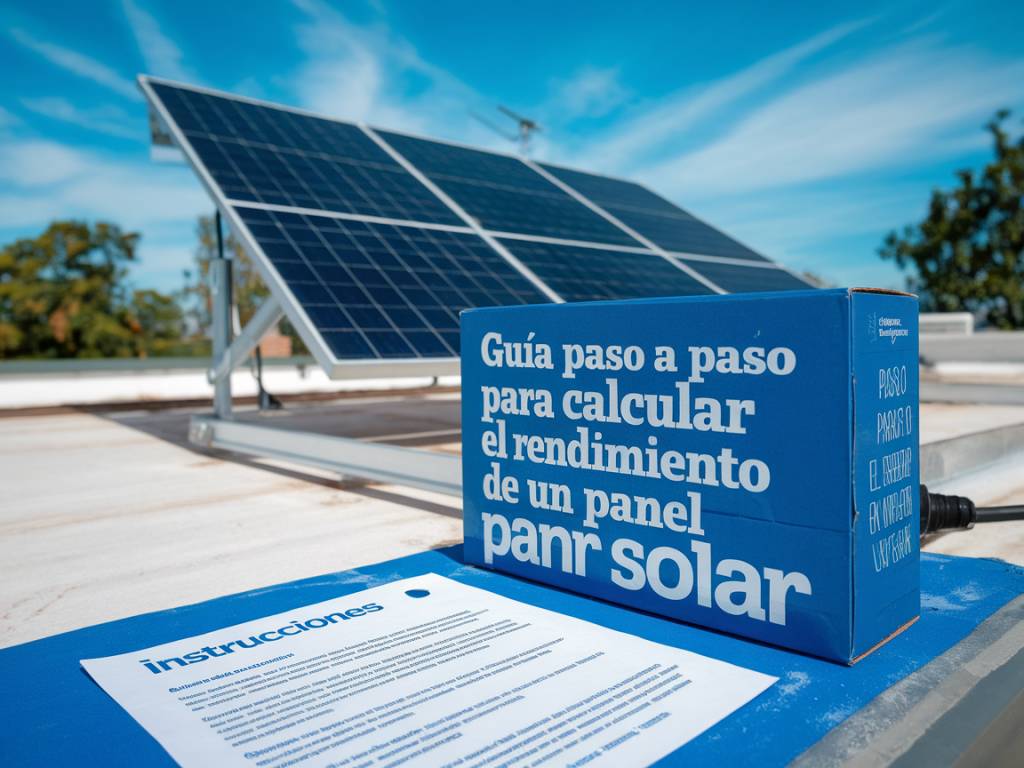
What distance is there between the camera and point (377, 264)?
21.0ft

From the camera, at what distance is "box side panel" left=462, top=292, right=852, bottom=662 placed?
2240mm

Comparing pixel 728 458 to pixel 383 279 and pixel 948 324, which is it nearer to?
pixel 383 279

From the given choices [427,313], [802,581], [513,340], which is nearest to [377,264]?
[427,313]

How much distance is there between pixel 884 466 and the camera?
2.38m

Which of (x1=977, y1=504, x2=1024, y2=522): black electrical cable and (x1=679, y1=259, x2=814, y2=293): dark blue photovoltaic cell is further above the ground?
(x1=679, y1=259, x2=814, y2=293): dark blue photovoltaic cell

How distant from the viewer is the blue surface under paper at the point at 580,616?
1.85 m

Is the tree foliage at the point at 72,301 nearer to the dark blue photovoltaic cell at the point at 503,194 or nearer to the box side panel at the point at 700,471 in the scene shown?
the dark blue photovoltaic cell at the point at 503,194

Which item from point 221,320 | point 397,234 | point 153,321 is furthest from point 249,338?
point 153,321

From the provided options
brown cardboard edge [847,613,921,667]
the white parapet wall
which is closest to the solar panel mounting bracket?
brown cardboard edge [847,613,921,667]

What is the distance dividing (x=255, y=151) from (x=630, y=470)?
21.2ft

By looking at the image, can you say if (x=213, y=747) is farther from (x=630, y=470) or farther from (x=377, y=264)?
(x=377, y=264)

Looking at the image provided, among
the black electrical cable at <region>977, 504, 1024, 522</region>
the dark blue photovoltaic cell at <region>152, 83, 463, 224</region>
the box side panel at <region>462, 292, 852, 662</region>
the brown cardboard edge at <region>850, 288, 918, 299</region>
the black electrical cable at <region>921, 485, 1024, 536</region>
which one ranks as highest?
the dark blue photovoltaic cell at <region>152, 83, 463, 224</region>

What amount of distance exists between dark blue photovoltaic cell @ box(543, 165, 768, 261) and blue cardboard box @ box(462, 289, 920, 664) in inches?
313

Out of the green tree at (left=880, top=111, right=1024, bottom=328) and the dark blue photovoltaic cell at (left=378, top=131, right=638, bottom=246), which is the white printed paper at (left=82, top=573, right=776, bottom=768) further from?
the green tree at (left=880, top=111, right=1024, bottom=328)
